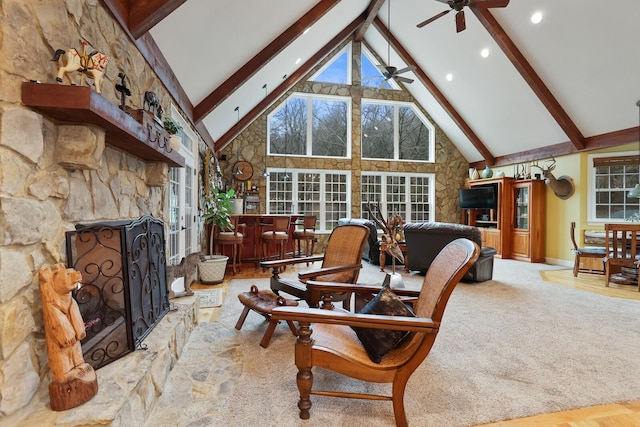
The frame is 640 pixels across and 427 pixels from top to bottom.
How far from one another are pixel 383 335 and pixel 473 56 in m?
6.99

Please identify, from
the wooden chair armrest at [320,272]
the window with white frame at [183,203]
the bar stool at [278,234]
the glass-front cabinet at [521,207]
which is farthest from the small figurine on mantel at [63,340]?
the glass-front cabinet at [521,207]

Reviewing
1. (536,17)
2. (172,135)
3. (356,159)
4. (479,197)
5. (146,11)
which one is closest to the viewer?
(146,11)

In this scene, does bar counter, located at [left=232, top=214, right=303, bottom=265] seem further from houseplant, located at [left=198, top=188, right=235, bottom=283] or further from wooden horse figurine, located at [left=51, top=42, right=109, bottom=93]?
wooden horse figurine, located at [left=51, top=42, right=109, bottom=93]

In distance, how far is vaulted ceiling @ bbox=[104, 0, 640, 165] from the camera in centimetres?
319

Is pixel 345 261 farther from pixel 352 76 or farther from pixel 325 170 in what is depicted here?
pixel 352 76

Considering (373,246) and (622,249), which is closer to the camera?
(622,249)

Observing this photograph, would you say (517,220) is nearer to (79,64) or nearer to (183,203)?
(183,203)

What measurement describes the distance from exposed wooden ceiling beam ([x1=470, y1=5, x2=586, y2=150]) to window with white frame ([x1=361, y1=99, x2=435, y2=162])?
321 cm

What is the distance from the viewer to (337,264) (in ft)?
10.4

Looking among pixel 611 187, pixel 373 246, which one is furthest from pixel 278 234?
pixel 611 187

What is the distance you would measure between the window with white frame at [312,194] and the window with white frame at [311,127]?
1.78ft

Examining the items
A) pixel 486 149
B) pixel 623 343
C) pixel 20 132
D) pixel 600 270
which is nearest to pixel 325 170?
pixel 486 149

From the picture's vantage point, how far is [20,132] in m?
1.22

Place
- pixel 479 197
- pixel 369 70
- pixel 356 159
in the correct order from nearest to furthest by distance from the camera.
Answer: pixel 479 197 < pixel 356 159 < pixel 369 70
